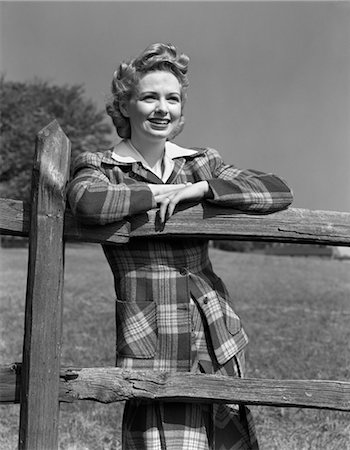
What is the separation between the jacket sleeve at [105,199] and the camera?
2600 millimetres

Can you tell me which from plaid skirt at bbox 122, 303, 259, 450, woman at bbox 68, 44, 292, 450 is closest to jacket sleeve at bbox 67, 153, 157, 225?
woman at bbox 68, 44, 292, 450

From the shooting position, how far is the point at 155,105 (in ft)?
9.30

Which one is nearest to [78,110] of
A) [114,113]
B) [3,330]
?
[3,330]

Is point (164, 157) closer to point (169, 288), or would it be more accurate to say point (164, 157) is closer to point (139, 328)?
point (169, 288)

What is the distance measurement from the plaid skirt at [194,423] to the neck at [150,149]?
2.24 ft

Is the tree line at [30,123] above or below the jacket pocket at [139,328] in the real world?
above

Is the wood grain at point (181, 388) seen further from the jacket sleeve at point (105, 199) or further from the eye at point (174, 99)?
the eye at point (174, 99)

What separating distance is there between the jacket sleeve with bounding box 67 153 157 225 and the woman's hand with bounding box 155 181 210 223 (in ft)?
0.14

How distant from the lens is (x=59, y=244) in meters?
2.69

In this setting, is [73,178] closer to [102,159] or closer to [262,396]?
[102,159]

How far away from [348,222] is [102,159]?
1042 millimetres

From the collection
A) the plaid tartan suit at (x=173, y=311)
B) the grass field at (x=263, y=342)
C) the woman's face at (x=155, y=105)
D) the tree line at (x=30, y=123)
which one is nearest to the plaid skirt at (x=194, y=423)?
the plaid tartan suit at (x=173, y=311)

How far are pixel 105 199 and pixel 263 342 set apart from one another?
614 centimetres

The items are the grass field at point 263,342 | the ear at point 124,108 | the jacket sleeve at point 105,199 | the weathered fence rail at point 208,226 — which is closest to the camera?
the jacket sleeve at point 105,199
